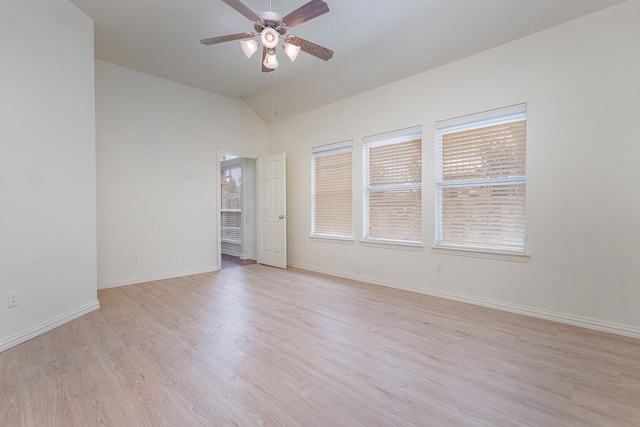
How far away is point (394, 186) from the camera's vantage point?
403cm

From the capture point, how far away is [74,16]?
9.50 ft

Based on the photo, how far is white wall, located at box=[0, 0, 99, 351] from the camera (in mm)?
2332

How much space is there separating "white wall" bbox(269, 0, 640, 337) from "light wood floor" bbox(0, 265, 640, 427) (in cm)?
33

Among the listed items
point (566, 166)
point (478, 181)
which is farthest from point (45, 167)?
point (566, 166)

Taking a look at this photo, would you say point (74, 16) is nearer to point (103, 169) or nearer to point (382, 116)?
point (103, 169)

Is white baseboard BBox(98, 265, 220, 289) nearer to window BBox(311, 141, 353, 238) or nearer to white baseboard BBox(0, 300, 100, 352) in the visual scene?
white baseboard BBox(0, 300, 100, 352)

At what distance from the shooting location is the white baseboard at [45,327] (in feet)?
7.49

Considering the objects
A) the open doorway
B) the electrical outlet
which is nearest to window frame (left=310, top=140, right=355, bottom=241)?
the open doorway

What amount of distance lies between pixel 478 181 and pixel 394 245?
1.30 metres

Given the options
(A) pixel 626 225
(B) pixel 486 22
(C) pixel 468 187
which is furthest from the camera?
(C) pixel 468 187

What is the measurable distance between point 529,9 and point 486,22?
1.12 feet

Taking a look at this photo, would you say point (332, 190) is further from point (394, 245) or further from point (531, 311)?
point (531, 311)

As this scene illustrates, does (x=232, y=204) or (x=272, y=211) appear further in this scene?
(x=232, y=204)

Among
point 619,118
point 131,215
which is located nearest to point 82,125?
point 131,215
